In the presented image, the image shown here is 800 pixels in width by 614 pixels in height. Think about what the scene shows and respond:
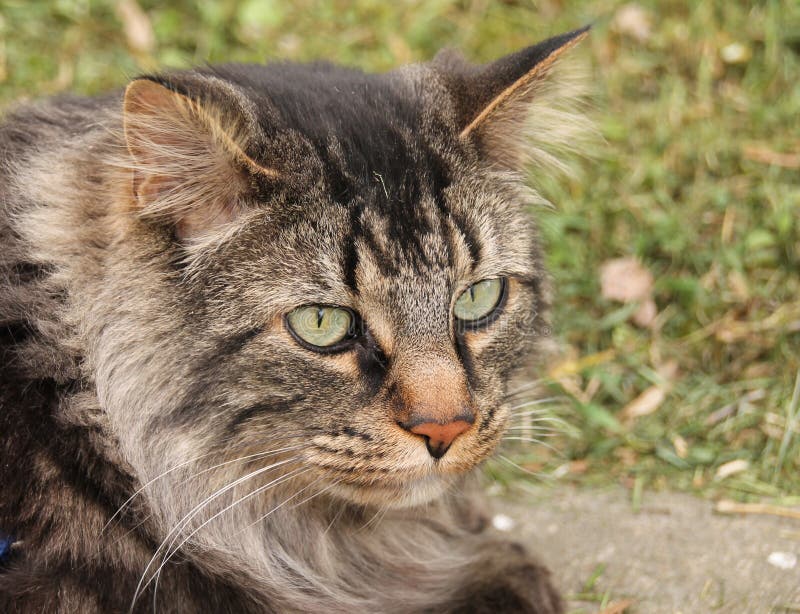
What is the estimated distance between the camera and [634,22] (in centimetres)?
448

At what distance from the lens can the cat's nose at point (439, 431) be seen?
2012 millimetres

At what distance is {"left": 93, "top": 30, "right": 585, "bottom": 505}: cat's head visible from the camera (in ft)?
6.70

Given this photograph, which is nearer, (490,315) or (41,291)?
(41,291)

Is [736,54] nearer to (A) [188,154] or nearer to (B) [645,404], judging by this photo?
(B) [645,404]

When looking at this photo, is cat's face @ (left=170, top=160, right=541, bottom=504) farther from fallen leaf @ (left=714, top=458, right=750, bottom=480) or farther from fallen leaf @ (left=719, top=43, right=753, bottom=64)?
fallen leaf @ (left=719, top=43, right=753, bottom=64)

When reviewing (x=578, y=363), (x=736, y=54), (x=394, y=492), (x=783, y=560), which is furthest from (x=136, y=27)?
(x=783, y=560)

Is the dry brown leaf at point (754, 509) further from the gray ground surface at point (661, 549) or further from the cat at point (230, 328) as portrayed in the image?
the cat at point (230, 328)

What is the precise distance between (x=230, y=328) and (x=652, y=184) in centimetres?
248

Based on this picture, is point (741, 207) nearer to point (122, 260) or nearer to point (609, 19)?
point (609, 19)

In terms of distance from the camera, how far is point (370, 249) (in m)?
2.09

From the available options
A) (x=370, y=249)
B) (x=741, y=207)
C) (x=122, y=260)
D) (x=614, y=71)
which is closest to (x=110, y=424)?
(x=122, y=260)

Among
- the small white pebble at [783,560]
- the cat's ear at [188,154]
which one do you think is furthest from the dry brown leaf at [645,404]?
the cat's ear at [188,154]

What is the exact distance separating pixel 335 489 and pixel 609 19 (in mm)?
3119

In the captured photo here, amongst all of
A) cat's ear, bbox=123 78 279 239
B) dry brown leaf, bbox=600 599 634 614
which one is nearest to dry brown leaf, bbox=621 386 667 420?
dry brown leaf, bbox=600 599 634 614
